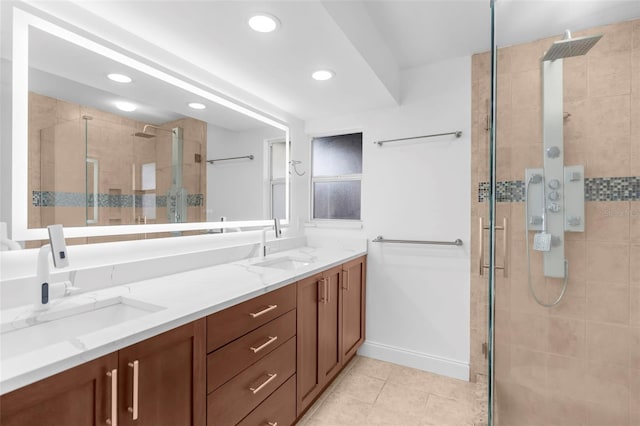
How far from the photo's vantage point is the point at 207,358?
3.75 ft

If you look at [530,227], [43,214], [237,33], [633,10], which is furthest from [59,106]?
[633,10]

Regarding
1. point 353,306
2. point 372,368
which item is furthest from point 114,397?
point 372,368

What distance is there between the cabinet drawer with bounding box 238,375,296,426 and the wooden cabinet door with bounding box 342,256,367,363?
693mm

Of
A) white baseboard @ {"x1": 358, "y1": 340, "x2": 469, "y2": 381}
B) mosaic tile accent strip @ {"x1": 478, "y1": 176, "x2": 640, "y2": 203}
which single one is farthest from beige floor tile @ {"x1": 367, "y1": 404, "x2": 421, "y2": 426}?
mosaic tile accent strip @ {"x1": 478, "y1": 176, "x2": 640, "y2": 203}

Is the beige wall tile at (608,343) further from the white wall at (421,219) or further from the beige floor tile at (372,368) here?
the beige floor tile at (372,368)

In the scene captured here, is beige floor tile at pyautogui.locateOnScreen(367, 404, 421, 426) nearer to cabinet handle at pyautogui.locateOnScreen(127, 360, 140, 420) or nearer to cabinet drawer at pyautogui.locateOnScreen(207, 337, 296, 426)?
cabinet drawer at pyautogui.locateOnScreen(207, 337, 296, 426)

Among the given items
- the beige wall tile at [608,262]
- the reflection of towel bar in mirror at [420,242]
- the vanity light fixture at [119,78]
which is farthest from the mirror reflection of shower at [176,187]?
the beige wall tile at [608,262]

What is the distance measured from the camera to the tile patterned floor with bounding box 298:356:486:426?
72.7 inches

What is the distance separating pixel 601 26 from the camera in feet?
5.10

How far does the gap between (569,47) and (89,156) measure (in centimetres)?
252

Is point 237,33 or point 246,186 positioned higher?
point 237,33

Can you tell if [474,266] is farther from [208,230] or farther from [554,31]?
[208,230]

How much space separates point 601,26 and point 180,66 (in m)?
2.29

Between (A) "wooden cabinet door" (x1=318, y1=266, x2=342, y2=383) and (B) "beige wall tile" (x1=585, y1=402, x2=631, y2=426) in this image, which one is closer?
(B) "beige wall tile" (x1=585, y1=402, x2=631, y2=426)
